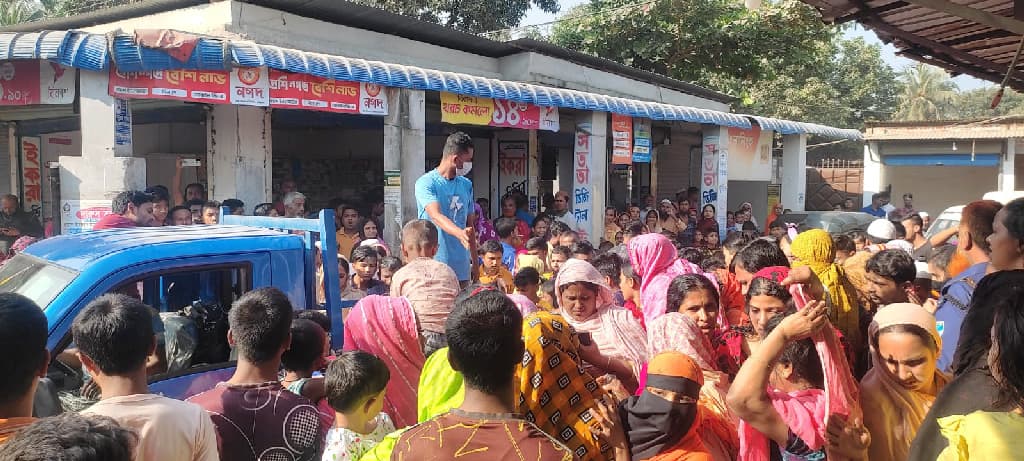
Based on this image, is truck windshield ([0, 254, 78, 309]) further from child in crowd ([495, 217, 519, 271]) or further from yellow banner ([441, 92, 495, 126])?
yellow banner ([441, 92, 495, 126])

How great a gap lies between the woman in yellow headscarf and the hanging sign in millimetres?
5301

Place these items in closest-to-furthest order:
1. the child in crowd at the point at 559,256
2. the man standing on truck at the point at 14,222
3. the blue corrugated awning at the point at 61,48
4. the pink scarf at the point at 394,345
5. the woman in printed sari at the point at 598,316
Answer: the pink scarf at the point at 394,345, the woman in printed sari at the point at 598,316, the blue corrugated awning at the point at 61,48, the child in crowd at the point at 559,256, the man standing on truck at the point at 14,222

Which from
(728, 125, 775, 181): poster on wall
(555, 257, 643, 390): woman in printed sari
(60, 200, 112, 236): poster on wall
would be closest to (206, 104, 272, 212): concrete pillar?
(60, 200, 112, 236): poster on wall

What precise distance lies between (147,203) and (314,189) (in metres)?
6.86

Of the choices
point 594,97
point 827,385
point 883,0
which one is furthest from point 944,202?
point 827,385

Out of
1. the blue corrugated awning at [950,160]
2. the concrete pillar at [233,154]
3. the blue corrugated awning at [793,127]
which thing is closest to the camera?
the concrete pillar at [233,154]

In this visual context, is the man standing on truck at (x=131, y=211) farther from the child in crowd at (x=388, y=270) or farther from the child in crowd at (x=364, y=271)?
the child in crowd at (x=388, y=270)

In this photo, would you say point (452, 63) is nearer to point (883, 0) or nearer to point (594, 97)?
point (594, 97)

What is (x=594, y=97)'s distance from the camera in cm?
1110

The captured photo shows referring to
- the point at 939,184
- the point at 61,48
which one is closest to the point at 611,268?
the point at 61,48

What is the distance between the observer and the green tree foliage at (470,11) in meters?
20.2

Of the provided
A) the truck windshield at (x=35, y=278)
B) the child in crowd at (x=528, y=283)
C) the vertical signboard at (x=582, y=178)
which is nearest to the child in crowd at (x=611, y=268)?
the child in crowd at (x=528, y=283)

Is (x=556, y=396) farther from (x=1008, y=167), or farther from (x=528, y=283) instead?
(x=1008, y=167)

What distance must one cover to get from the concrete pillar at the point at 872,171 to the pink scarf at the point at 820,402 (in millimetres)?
19776
